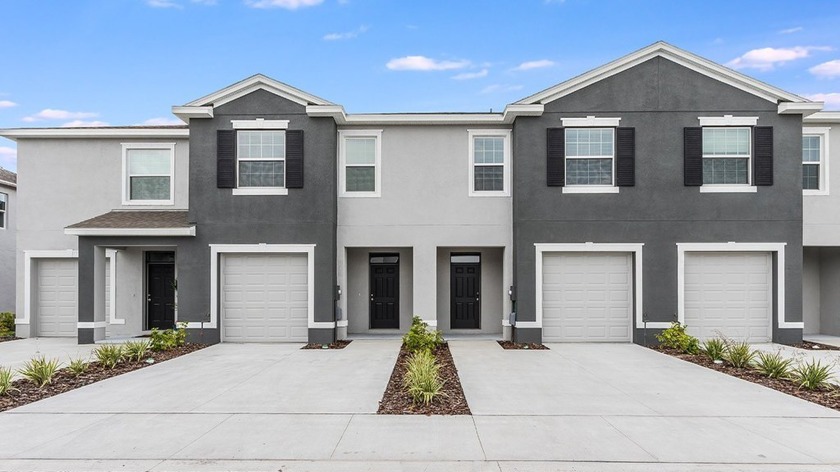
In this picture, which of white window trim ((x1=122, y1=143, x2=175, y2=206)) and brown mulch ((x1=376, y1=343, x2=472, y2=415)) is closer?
brown mulch ((x1=376, y1=343, x2=472, y2=415))

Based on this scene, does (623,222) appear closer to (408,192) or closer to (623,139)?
(623,139)

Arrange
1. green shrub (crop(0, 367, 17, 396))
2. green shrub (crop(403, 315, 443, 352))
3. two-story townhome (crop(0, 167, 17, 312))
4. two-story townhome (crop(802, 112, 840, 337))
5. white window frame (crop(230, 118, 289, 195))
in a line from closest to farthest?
1. green shrub (crop(0, 367, 17, 396))
2. green shrub (crop(403, 315, 443, 352))
3. white window frame (crop(230, 118, 289, 195))
4. two-story townhome (crop(802, 112, 840, 337))
5. two-story townhome (crop(0, 167, 17, 312))

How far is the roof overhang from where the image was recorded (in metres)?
12.1

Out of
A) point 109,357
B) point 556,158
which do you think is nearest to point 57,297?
point 109,357

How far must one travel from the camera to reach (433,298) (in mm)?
12805

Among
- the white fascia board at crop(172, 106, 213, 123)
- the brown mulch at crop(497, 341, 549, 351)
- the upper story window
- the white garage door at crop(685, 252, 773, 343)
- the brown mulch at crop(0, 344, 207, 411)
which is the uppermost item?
the white fascia board at crop(172, 106, 213, 123)

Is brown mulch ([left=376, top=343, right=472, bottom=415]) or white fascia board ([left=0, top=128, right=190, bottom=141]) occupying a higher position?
white fascia board ([left=0, top=128, right=190, bottom=141])

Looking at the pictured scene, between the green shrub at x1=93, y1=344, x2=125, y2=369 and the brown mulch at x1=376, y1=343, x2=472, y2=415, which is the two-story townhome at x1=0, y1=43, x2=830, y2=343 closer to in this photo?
the green shrub at x1=93, y1=344, x2=125, y2=369

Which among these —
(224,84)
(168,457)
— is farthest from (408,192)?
(168,457)

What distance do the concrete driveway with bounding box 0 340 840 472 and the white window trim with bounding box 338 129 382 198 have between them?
17.5 ft

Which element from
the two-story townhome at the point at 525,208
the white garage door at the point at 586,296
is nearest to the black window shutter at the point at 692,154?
the two-story townhome at the point at 525,208

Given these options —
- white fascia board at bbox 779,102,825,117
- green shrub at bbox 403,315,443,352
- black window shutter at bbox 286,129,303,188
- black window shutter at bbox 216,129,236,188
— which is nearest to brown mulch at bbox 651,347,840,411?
green shrub at bbox 403,315,443,352

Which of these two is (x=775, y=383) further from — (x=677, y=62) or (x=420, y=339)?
(x=677, y=62)

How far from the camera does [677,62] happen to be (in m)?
12.2
